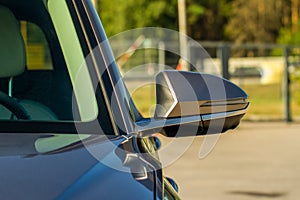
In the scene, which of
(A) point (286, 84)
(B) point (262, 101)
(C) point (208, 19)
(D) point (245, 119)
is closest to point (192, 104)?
(D) point (245, 119)

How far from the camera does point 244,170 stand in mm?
9391

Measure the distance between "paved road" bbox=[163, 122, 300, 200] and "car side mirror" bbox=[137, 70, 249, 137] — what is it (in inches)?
→ 200

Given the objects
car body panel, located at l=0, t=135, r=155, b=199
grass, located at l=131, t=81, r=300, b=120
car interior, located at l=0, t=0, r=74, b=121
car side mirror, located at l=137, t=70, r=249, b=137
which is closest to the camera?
car body panel, located at l=0, t=135, r=155, b=199

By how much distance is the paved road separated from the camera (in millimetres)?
7852

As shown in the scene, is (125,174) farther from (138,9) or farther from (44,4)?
(138,9)

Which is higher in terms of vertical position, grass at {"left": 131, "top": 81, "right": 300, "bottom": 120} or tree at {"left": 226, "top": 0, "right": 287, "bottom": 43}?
grass at {"left": 131, "top": 81, "right": 300, "bottom": 120}

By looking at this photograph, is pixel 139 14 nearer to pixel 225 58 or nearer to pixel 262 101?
pixel 262 101

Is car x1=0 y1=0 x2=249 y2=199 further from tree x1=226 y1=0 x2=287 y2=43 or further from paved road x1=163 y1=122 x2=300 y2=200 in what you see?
tree x1=226 y1=0 x2=287 y2=43

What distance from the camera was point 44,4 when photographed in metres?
2.77

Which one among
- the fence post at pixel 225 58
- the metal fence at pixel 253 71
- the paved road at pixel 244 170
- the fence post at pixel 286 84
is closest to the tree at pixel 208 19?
the metal fence at pixel 253 71

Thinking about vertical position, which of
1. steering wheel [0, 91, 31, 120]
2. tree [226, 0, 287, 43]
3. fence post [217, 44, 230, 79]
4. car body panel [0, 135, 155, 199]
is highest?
steering wheel [0, 91, 31, 120]

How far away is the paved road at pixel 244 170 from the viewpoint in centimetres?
785

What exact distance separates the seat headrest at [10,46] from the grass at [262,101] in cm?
1311

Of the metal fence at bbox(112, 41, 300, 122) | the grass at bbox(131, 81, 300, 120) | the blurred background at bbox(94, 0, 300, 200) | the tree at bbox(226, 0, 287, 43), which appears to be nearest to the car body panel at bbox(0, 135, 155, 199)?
the blurred background at bbox(94, 0, 300, 200)
